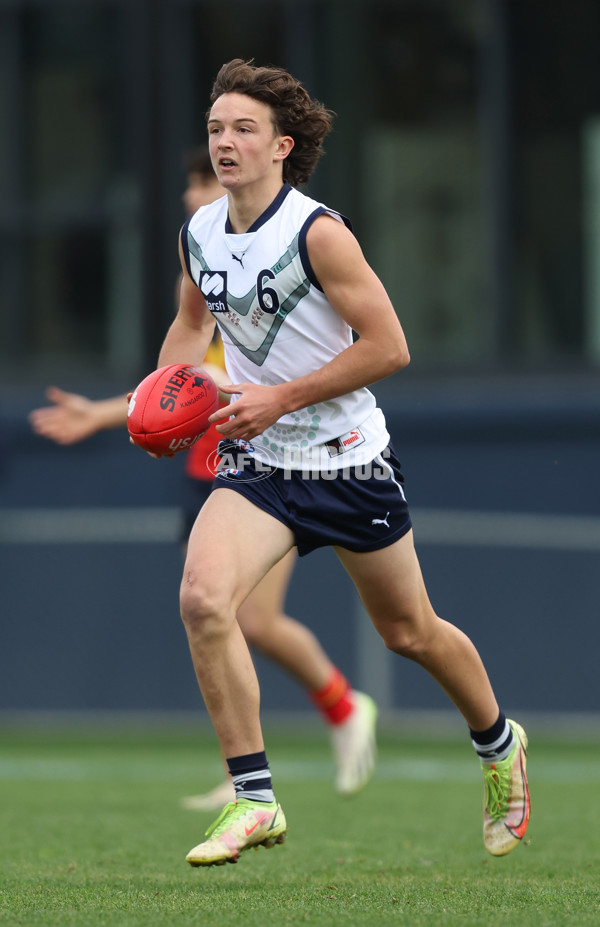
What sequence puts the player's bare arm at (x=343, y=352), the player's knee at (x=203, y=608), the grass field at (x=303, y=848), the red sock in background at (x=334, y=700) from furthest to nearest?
the red sock in background at (x=334, y=700), the player's bare arm at (x=343, y=352), the player's knee at (x=203, y=608), the grass field at (x=303, y=848)

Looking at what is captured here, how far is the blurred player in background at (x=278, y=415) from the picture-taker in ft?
14.4

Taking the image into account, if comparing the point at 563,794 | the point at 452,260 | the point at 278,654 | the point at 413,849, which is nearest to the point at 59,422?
the point at 278,654

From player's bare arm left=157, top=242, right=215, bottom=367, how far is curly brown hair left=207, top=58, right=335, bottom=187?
1.66 feet

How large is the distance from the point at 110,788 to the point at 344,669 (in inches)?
169

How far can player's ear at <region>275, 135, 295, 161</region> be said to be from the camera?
A: 4.66 m

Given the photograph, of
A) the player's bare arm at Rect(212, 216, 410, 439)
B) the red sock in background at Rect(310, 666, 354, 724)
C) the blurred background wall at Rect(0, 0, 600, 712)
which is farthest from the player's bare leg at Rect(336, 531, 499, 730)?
the blurred background wall at Rect(0, 0, 600, 712)

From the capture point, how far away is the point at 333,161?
13484 mm

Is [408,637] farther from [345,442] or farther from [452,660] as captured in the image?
[345,442]

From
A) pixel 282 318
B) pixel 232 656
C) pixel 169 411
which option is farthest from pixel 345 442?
pixel 232 656

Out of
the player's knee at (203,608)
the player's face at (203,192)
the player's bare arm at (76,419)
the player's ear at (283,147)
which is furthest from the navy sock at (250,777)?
the player's face at (203,192)

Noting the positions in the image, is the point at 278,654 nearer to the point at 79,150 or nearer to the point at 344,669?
the point at 344,669

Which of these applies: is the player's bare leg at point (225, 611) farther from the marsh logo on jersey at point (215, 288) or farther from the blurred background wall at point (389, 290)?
the blurred background wall at point (389, 290)

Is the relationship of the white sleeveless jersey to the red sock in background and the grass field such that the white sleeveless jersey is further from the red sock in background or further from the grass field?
the red sock in background

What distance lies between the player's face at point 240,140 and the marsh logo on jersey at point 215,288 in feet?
0.88
